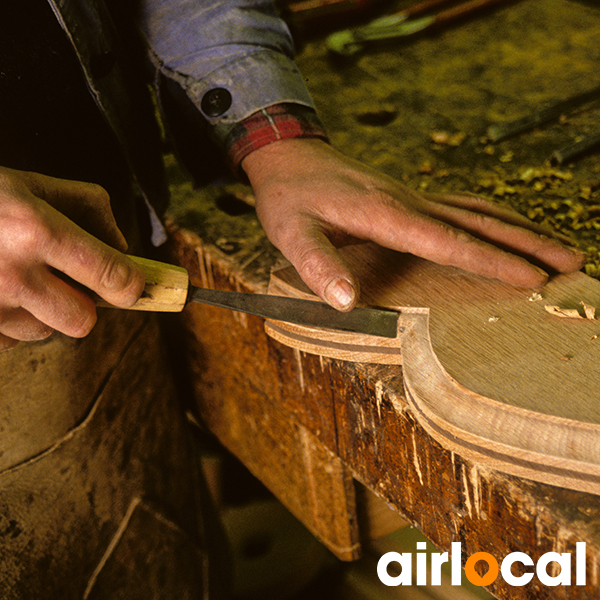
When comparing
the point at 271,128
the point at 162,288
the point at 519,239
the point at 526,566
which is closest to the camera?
the point at 526,566

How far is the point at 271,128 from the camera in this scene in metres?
1.14

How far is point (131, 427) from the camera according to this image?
136cm

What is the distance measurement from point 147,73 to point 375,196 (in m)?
0.63

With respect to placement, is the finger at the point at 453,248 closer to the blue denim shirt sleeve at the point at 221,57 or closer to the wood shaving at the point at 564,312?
the wood shaving at the point at 564,312

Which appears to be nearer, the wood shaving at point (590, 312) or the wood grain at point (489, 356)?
the wood grain at point (489, 356)

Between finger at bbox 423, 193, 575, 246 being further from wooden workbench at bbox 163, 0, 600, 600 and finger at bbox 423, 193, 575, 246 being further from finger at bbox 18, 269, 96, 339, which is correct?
finger at bbox 18, 269, 96, 339

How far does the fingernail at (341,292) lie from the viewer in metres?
0.85

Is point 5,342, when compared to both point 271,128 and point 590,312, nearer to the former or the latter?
point 271,128

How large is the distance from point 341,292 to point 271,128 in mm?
439

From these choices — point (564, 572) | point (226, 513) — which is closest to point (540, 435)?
point (564, 572)

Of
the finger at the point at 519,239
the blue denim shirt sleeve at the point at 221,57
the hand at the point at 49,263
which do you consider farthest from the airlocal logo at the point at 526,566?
the blue denim shirt sleeve at the point at 221,57

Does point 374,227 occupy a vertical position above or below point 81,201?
below

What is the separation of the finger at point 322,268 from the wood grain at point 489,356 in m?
0.08

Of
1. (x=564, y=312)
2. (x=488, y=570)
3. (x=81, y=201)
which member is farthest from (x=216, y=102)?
(x=488, y=570)
